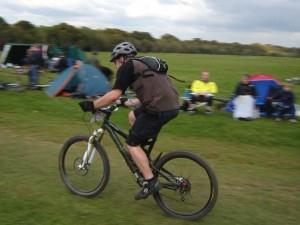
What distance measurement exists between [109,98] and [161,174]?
1.05 meters

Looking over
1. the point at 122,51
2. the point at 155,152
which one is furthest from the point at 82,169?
the point at 155,152

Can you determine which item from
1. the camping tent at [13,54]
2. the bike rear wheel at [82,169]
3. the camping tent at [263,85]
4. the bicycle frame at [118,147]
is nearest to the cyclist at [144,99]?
the bicycle frame at [118,147]

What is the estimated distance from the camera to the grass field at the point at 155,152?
5.75m

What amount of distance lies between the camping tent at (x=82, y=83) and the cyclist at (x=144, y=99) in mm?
12008

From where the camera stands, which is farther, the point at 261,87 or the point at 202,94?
the point at 261,87

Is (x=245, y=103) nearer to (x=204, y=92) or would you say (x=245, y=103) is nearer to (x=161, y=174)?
(x=204, y=92)

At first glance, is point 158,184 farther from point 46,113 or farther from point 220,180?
point 46,113

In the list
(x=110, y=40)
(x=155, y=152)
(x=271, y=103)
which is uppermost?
(x=271, y=103)

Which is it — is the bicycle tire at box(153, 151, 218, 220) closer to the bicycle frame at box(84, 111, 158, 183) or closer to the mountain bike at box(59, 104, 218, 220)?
the mountain bike at box(59, 104, 218, 220)

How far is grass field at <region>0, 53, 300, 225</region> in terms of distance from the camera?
5.75 metres

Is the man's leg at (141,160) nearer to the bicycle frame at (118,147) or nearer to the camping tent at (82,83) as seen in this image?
the bicycle frame at (118,147)

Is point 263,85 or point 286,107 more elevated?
point 263,85

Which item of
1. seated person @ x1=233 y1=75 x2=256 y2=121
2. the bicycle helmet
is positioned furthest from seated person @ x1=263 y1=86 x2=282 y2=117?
the bicycle helmet

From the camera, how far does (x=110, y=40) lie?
188 feet
